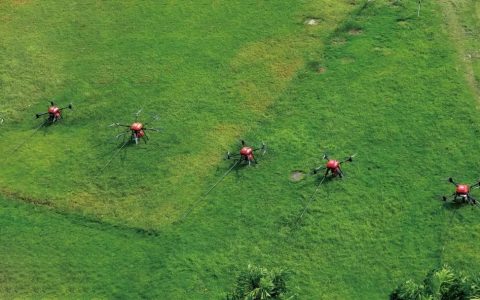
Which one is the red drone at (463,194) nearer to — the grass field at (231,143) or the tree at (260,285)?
the grass field at (231,143)

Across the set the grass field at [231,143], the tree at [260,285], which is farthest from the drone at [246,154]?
the tree at [260,285]

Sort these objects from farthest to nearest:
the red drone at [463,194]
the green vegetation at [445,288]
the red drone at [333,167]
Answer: the red drone at [333,167], the red drone at [463,194], the green vegetation at [445,288]

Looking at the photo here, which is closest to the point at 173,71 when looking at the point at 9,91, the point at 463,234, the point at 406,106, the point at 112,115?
the point at 112,115

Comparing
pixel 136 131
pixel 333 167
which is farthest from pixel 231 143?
pixel 333 167

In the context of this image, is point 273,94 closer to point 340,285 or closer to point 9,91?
point 340,285

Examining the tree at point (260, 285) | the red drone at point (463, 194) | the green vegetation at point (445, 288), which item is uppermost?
the green vegetation at point (445, 288)

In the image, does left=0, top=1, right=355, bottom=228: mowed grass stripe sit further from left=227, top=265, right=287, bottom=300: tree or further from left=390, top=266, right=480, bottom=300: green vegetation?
left=390, top=266, right=480, bottom=300: green vegetation
